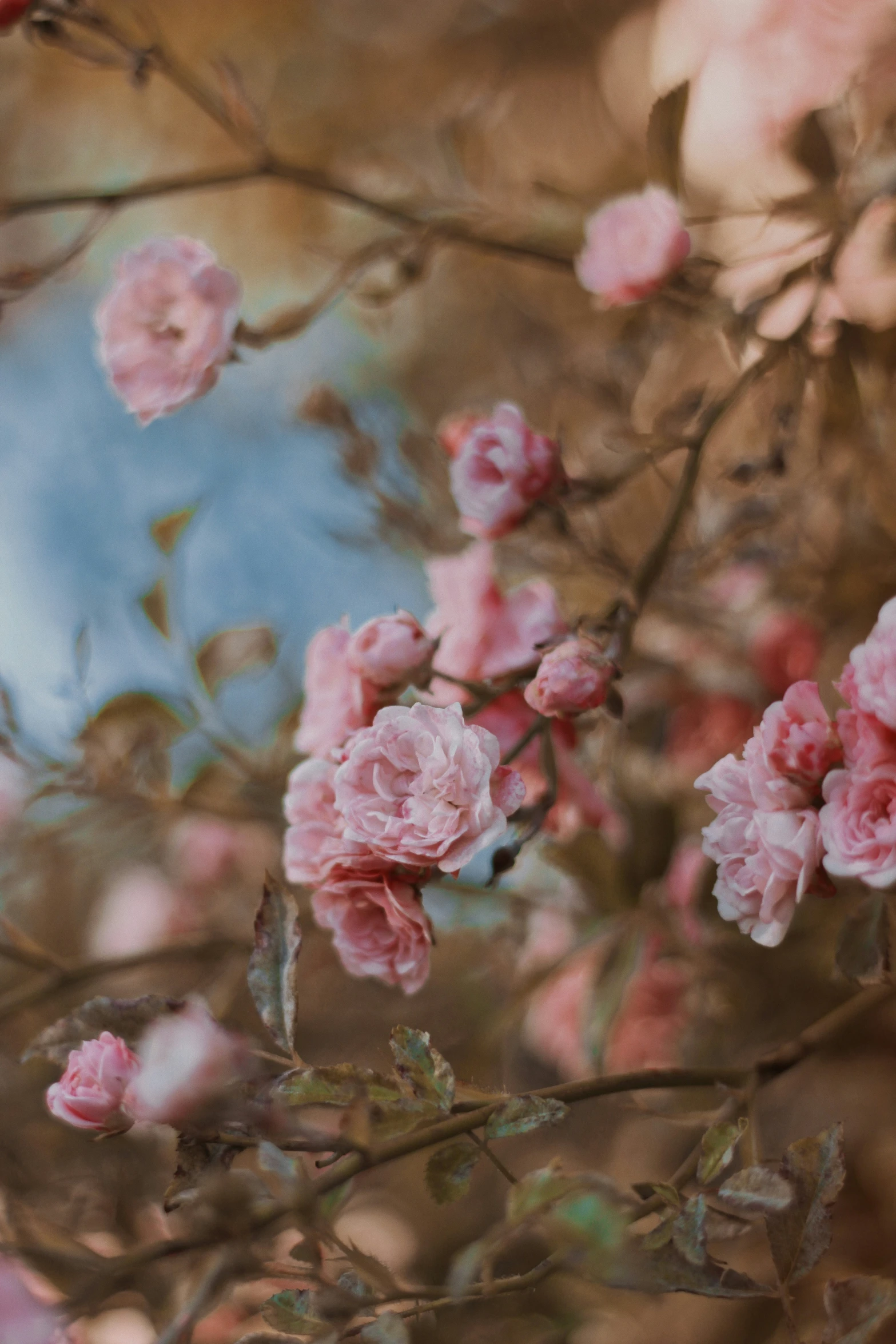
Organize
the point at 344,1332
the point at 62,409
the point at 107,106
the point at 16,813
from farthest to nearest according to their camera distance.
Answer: the point at 107,106 < the point at 62,409 < the point at 16,813 < the point at 344,1332

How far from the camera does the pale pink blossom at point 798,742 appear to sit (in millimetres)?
367

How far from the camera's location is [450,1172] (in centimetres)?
34

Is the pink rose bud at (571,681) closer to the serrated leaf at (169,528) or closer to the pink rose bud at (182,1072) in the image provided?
the pink rose bud at (182,1072)

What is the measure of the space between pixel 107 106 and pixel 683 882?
145 centimetres

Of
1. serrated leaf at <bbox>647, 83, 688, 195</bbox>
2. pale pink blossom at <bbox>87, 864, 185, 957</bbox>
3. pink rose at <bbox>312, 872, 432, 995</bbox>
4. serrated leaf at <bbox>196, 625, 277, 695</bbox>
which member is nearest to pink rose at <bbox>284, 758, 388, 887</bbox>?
pink rose at <bbox>312, 872, 432, 995</bbox>

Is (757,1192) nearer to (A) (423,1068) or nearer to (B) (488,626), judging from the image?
(A) (423,1068)

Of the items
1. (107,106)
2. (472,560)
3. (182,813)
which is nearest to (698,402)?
(472,560)

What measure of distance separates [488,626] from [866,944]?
0.20 metres

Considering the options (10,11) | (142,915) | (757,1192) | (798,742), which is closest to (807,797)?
(798,742)

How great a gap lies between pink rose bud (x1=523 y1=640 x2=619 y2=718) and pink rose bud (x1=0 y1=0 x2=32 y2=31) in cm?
40

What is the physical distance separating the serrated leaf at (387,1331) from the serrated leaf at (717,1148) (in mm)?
108

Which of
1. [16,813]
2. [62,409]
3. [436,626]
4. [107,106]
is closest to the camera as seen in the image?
[436,626]

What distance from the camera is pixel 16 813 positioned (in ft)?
2.46

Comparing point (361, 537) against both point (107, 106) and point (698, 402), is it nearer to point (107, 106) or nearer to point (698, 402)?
point (698, 402)
